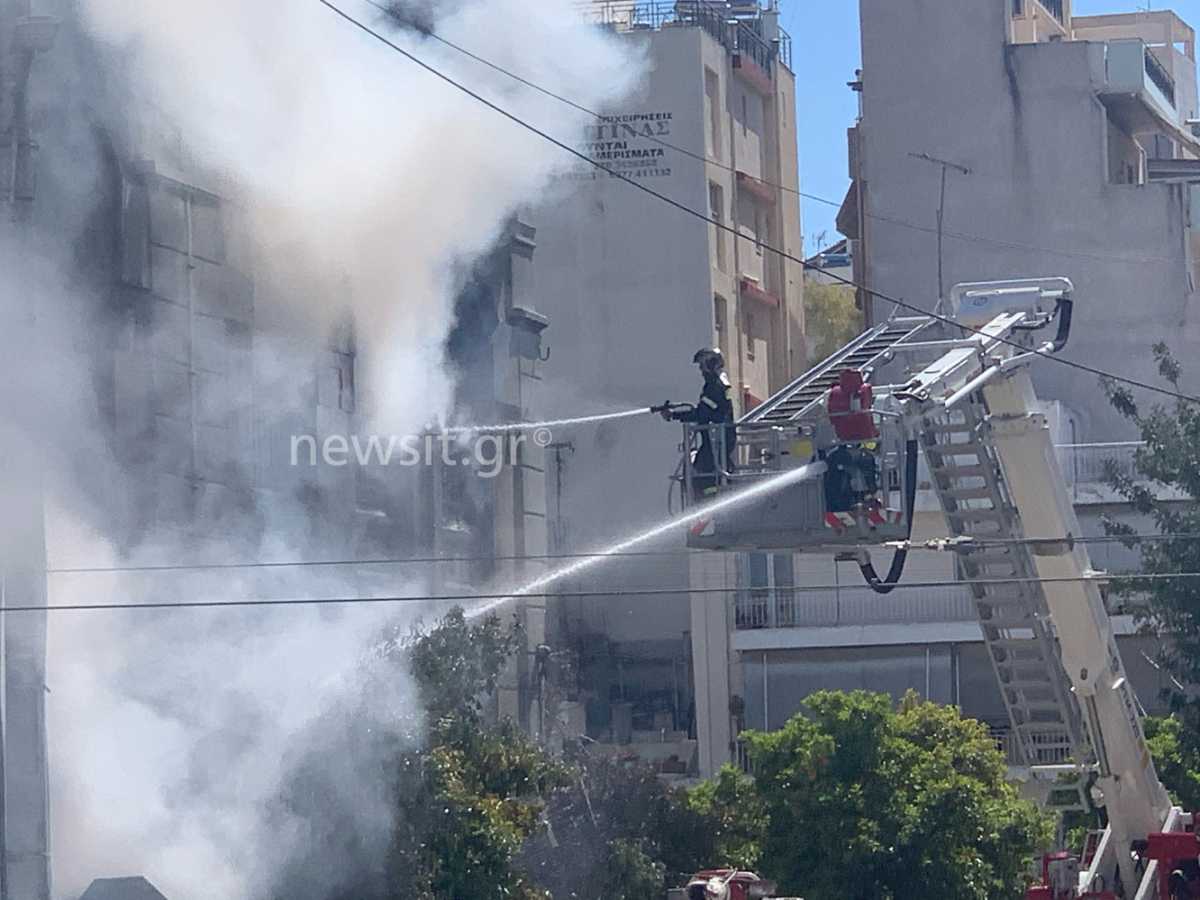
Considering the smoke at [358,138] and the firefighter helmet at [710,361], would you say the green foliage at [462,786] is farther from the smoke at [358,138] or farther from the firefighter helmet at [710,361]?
the firefighter helmet at [710,361]

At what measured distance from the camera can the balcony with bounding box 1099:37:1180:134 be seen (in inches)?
1458

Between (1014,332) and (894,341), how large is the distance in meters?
1.15

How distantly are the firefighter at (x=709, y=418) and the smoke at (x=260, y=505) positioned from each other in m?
5.73

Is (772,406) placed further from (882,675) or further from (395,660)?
(882,675)

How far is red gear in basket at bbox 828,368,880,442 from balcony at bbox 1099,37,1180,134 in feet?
76.1

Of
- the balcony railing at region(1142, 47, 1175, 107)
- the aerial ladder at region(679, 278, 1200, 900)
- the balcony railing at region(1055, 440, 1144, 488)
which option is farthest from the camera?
the balcony railing at region(1142, 47, 1175, 107)

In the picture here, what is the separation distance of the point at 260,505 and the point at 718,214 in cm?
1957

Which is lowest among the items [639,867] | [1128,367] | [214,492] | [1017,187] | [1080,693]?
[639,867]

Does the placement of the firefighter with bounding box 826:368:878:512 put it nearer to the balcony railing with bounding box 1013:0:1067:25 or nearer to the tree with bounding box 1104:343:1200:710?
the tree with bounding box 1104:343:1200:710

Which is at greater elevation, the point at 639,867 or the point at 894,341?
the point at 894,341

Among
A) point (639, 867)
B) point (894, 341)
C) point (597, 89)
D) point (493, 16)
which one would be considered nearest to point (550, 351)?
point (597, 89)

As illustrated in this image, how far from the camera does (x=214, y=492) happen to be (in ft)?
70.2

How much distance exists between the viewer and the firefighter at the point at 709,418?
1609 centimetres

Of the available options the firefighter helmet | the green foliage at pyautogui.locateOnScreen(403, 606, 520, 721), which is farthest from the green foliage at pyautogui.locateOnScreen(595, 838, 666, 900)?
the firefighter helmet
